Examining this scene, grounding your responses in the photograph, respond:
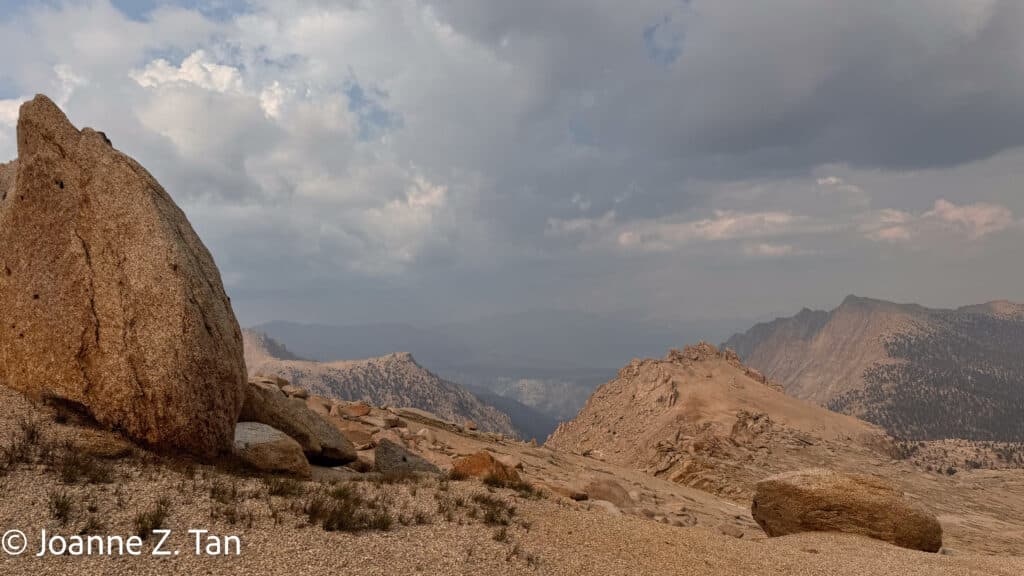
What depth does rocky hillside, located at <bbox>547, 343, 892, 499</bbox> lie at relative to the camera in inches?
1784

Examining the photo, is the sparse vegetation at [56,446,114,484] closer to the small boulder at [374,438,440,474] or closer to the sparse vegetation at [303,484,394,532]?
the sparse vegetation at [303,484,394,532]

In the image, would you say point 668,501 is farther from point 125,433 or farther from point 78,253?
point 78,253

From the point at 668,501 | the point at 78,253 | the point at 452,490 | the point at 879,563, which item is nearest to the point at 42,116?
the point at 78,253

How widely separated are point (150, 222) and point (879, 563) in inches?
899

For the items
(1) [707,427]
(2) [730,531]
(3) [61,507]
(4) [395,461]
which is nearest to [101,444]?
(3) [61,507]

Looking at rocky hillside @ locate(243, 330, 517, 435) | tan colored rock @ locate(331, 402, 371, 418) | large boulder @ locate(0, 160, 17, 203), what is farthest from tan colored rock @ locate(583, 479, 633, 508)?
rocky hillside @ locate(243, 330, 517, 435)

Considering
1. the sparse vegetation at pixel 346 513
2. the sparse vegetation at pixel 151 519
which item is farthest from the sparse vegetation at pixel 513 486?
the sparse vegetation at pixel 151 519

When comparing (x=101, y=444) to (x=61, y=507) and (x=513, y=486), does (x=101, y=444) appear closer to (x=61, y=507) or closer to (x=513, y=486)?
(x=61, y=507)

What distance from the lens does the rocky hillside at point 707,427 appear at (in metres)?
45.3

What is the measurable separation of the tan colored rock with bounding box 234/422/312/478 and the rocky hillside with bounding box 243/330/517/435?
467 feet

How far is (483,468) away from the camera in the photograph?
64.0 ft

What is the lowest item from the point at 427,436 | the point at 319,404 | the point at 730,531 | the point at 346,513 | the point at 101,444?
the point at 730,531

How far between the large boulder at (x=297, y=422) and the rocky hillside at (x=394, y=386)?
139 m

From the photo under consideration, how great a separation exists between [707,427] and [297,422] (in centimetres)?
Result: 4755
